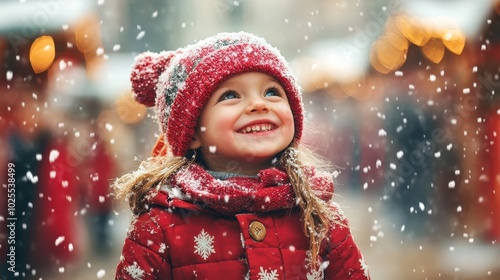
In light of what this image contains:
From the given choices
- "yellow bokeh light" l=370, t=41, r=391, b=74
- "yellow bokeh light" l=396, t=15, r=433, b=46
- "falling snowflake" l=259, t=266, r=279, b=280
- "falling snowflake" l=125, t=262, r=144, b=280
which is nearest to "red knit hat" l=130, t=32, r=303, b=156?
"falling snowflake" l=125, t=262, r=144, b=280

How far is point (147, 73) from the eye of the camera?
271 cm

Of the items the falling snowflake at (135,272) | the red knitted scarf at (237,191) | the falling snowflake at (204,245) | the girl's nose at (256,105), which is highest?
the girl's nose at (256,105)

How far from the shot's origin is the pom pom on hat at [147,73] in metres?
2.71

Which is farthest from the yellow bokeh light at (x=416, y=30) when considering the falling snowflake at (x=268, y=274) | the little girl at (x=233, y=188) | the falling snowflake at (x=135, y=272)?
the falling snowflake at (x=135, y=272)

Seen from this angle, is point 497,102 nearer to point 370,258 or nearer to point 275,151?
point 370,258

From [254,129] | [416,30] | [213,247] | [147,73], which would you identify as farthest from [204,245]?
[416,30]

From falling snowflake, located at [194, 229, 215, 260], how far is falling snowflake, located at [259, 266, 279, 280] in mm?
199

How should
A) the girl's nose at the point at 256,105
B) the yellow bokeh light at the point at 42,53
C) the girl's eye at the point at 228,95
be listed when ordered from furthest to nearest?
the yellow bokeh light at the point at 42,53, the girl's eye at the point at 228,95, the girl's nose at the point at 256,105

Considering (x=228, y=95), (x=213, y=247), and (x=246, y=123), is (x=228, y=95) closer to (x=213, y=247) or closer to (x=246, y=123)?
(x=246, y=123)

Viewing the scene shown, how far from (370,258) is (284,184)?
512 cm

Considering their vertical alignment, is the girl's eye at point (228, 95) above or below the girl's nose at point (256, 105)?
above

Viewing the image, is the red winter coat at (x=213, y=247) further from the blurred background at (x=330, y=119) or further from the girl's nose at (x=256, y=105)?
the blurred background at (x=330, y=119)

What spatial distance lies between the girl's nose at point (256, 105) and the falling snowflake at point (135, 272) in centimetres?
71

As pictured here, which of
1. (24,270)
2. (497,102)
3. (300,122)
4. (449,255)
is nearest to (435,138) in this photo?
(497,102)
